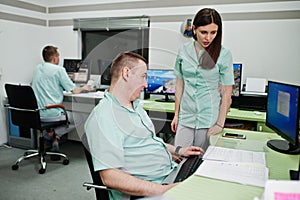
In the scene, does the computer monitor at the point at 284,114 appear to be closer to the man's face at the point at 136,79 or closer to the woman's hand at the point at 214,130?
the woman's hand at the point at 214,130

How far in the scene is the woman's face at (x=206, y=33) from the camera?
1656mm

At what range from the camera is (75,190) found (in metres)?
2.53

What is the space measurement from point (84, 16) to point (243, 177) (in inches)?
136

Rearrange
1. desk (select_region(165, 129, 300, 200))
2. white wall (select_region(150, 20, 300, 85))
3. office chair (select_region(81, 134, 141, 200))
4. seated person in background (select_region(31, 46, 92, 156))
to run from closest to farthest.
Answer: desk (select_region(165, 129, 300, 200)), office chair (select_region(81, 134, 141, 200)), white wall (select_region(150, 20, 300, 85)), seated person in background (select_region(31, 46, 92, 156))

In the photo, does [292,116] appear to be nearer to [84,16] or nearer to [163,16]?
[163,16]

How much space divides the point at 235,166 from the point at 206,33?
0.83 m

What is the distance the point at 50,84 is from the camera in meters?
3.15

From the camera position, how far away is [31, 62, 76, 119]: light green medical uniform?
3121 mm

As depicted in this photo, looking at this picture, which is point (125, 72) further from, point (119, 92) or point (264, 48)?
point (264, 48)

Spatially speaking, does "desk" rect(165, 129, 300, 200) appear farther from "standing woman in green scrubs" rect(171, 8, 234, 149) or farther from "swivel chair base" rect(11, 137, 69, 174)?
"swivel chair base" rect(11, 137, 69, 174)

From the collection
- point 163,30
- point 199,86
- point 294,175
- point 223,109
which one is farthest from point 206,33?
point 163,30

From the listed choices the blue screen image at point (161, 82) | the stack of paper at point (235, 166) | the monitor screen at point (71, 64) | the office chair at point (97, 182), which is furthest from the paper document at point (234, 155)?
the monitor screen at point (71, 64)

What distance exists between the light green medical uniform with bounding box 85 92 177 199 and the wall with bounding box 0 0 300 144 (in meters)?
1.24

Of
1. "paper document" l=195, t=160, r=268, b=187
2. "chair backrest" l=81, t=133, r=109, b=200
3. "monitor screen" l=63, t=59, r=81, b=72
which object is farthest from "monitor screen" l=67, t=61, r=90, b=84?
"paper document" l=195, t=160, r=268, b=187
